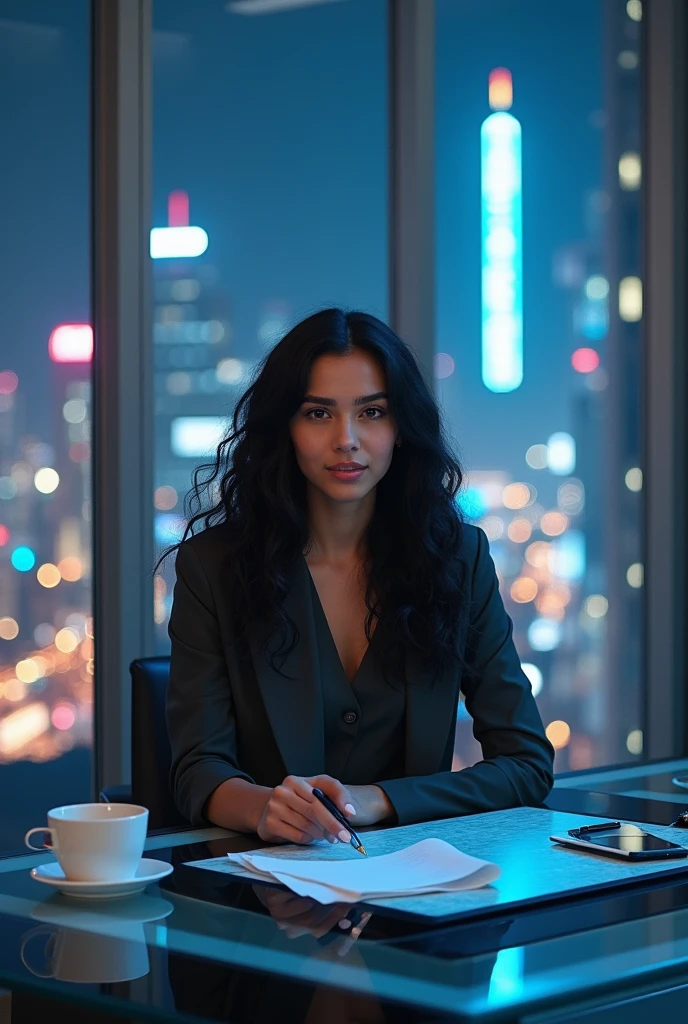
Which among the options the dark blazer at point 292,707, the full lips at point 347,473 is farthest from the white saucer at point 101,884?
the full lips at point 347,473

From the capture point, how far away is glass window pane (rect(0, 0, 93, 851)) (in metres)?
2.89

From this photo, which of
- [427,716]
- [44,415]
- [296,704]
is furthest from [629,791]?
[44,415]

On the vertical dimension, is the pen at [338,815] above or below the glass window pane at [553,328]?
below

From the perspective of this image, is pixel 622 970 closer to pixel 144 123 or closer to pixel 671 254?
pixel 144 123

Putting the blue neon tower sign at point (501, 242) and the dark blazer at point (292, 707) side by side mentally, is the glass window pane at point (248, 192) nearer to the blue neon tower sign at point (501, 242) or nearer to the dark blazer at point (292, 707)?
the blue neon tower sign at point (501, 242)

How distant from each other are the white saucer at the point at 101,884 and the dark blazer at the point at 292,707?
442 millimetres

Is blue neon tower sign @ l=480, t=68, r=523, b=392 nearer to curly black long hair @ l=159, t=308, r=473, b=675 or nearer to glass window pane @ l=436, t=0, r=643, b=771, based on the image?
glass window pane @ l=436, t=0, r=643, b=771

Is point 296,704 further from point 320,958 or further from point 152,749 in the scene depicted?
point 320,958

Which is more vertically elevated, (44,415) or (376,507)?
(44,415)

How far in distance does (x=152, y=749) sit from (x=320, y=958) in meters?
1.09

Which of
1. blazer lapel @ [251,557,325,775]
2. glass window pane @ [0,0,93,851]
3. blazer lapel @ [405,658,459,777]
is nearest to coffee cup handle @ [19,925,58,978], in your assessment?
blazer lapel @ [251,557,325,775]

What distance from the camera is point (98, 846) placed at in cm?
123

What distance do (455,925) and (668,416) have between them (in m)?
3.48

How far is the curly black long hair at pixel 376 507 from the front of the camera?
1.96m
